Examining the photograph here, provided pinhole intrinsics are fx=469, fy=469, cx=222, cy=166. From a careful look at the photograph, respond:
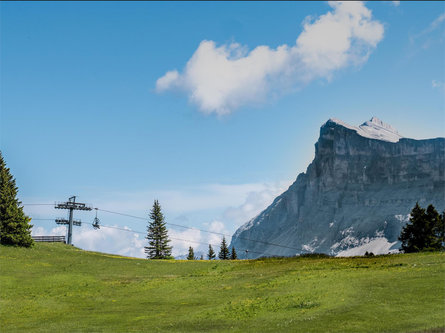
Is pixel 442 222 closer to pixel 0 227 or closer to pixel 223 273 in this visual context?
pixel 223 273

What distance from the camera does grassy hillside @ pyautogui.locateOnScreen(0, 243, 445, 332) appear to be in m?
30.8

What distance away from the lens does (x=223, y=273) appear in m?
59.7

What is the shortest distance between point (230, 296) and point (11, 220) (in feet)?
158

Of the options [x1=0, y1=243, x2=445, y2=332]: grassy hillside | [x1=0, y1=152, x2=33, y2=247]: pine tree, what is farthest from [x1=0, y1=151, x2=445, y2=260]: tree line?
[x1=0, y1=243, x2=445, y2=332]: grassy hillside

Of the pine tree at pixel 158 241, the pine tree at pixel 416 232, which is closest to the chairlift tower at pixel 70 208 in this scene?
the pine tree at pixel 158 241

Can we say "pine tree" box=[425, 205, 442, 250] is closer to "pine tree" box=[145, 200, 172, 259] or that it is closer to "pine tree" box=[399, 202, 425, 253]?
"pine tree" box=[399, 202, 425, 253]

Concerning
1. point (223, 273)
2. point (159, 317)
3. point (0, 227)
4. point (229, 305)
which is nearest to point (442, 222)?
point (223, 273)

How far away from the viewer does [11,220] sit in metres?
75.6

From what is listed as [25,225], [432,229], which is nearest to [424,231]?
[432,229]

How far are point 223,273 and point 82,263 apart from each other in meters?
21.9

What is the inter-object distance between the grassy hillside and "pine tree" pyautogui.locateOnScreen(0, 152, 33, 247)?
31.6 ft

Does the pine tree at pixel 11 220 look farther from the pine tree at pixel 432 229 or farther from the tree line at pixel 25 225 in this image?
the pine tree at pixel 432 229

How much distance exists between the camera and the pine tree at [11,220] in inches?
2958

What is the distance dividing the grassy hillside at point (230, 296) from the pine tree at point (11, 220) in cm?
962
